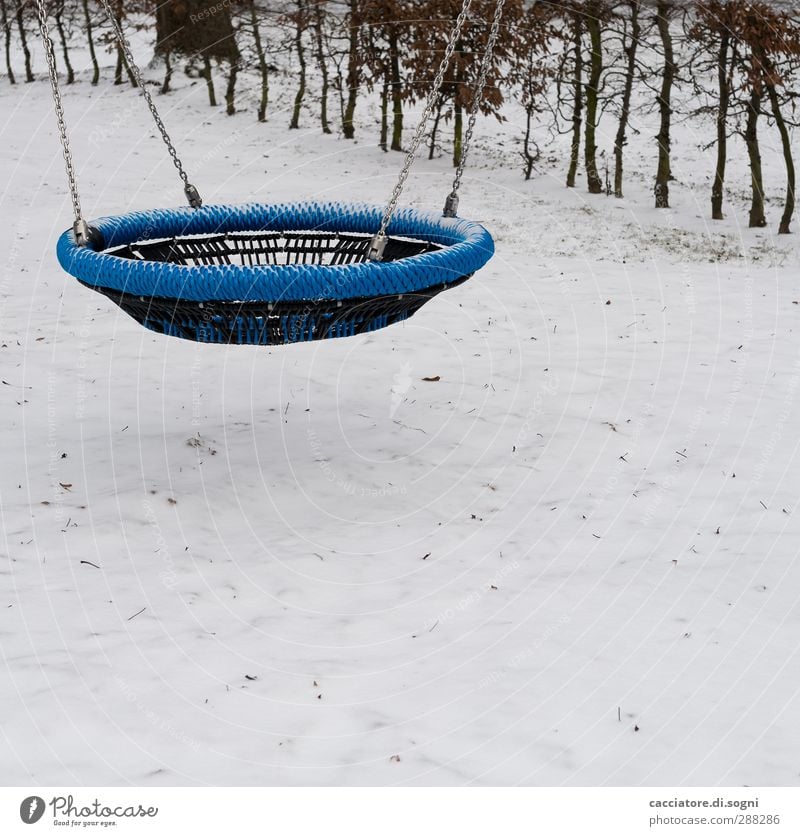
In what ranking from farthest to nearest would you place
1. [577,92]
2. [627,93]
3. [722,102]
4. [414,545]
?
[577,92] → [627,93] → [722,102] → [414,545]

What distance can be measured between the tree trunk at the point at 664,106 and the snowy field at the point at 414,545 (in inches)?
195

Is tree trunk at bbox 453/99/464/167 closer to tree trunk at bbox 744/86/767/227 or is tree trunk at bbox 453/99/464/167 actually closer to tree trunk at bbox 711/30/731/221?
tree trunk at bbox 711/30/731/221

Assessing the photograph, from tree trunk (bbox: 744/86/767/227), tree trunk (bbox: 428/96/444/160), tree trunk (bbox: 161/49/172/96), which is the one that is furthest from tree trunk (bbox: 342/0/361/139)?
tree trunk (bbox: 744/86/767/227)

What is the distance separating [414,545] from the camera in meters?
3.41

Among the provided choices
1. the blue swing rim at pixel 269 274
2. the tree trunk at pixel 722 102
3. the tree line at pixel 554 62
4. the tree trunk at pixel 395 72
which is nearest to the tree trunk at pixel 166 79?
the tree line at pixel 554 62

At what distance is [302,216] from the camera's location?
4824 millimetres

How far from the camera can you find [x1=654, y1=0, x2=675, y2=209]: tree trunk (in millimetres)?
10609

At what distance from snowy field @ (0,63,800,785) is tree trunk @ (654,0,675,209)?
496 centimetres

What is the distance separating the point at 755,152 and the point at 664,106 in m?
1.43

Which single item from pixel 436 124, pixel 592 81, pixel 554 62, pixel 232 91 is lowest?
pixel 436 124

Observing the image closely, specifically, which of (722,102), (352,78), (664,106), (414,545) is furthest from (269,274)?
(352,78)

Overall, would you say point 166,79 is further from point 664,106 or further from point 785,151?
point 785,151

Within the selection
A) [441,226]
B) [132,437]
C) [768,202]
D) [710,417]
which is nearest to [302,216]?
[441,226]
